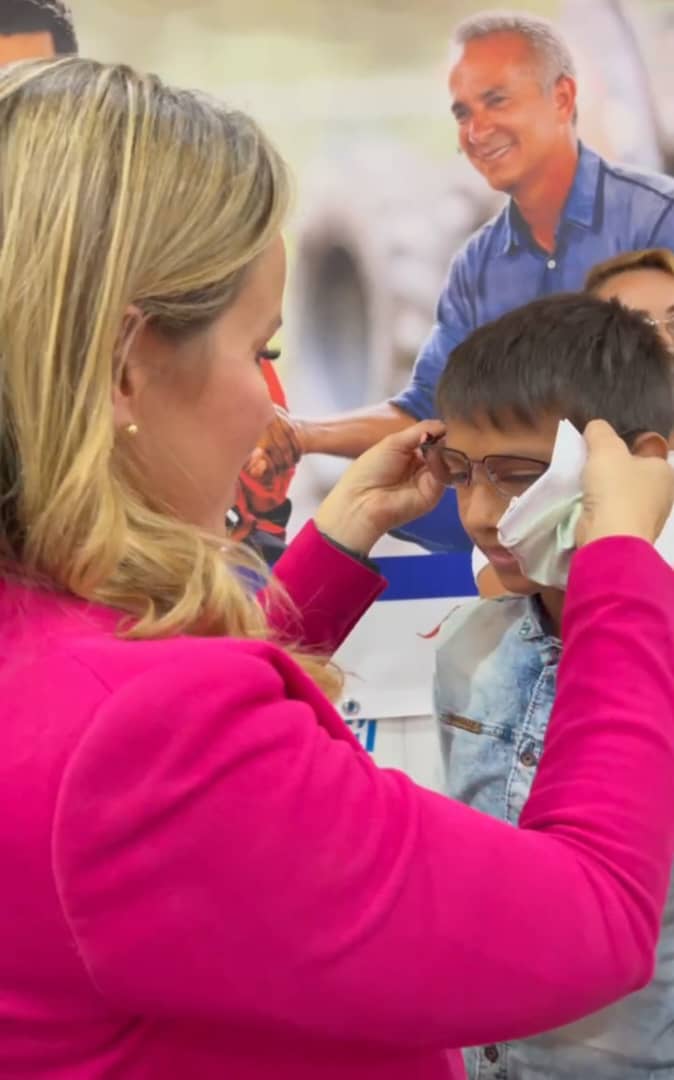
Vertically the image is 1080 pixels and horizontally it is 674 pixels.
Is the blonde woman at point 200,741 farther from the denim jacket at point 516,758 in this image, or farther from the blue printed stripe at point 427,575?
the blue printed stripe at point 427,575

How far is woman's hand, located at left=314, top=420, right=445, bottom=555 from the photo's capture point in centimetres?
91

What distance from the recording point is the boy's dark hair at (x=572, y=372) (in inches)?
34.0

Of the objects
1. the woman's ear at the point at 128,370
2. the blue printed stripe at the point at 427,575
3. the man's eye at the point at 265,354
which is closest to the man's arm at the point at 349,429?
the blue printed stripe at the point at 427,575

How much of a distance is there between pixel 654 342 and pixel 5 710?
0.71 metres

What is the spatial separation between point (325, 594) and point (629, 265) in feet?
2.42

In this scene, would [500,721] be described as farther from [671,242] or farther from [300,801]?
[671,242]

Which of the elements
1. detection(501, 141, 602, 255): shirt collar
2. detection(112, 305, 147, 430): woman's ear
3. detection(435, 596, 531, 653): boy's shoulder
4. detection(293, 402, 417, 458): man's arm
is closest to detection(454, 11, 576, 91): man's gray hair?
detection(501, 141, 602, 255): shirt collar

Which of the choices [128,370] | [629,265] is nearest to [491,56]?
[629,265]

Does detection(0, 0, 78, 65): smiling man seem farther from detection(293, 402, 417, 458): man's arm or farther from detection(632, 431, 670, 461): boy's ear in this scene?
detection(632, 431, 670, 461): boy's ear

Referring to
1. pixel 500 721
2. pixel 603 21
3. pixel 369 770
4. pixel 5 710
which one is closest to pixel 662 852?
pixel 369 770

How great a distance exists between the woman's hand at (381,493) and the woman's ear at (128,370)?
41cm

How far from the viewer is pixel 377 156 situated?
1.36 metres

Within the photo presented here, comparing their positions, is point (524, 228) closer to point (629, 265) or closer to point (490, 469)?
point (629, 265)

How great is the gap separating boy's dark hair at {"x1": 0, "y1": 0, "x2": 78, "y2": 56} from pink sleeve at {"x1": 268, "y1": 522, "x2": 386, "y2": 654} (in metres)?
0.88
